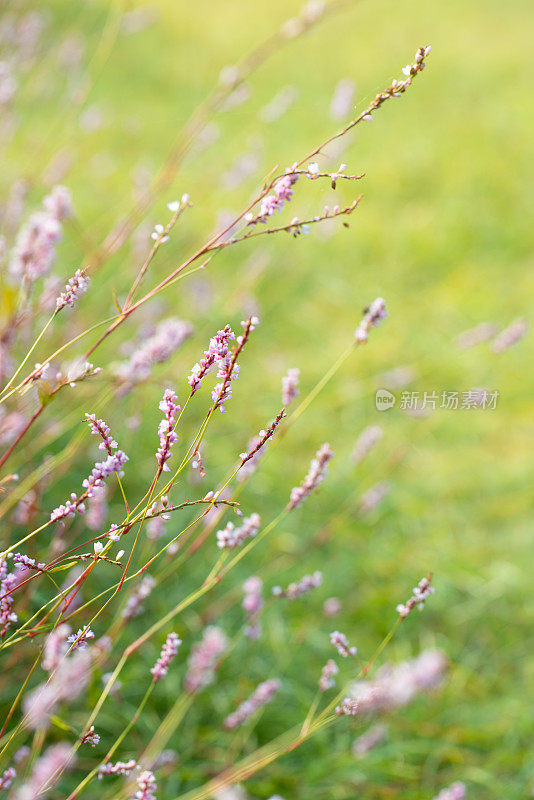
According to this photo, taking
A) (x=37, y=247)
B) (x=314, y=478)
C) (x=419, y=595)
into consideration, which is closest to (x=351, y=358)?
(x=37, y=247)

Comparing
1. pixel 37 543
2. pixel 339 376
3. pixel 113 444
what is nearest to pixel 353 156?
pixel 339 376

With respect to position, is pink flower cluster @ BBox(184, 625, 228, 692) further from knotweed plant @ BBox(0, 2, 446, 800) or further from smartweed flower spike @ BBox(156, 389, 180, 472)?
smartweed flower spike @ BBox(156, 389, 180, 472)

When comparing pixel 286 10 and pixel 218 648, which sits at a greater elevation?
pixel 286 10

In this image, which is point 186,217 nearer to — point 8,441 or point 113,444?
point 8,441

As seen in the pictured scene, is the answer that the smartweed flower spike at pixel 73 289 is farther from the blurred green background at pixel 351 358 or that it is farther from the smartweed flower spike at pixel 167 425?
the blurred green background at pixel 351 358

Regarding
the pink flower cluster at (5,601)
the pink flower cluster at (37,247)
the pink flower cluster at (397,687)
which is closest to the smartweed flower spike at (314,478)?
the pink flower cluster at (397,687)

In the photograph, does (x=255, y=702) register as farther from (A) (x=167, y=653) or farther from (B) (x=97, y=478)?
(B) (x=97, y=478)

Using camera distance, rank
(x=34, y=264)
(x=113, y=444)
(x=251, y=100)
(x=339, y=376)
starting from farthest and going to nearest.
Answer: (x=251, y=100), (x=339, y=376), (x=34, y=264), (x=113, y=444)
